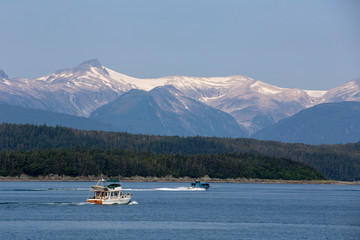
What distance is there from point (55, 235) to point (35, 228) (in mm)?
9070

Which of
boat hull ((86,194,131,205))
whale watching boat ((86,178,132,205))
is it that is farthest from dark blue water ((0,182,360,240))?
whale watching boat ((86,178,132,205))

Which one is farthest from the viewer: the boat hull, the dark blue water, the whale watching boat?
the boat hull

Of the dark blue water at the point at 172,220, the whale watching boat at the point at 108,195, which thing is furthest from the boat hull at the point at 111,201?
the dark blue water at the point at 172,220

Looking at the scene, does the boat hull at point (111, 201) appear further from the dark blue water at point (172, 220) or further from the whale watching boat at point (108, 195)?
the dark blue water at point (172, 220)

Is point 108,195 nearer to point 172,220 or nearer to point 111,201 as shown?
point 111,201

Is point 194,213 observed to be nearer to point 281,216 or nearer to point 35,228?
point 281,216

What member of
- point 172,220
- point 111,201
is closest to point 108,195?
point 111,201

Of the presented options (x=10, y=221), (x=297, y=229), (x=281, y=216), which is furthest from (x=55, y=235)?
(x=281, y=216)

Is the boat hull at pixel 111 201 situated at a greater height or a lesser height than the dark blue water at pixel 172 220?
greater

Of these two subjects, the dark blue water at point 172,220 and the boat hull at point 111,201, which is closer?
the dark blue water at point 172,220

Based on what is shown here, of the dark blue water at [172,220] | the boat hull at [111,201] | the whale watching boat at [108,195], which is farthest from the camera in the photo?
the boat hull at [111,201]

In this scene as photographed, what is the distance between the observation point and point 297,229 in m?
133

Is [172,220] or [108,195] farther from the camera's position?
[108,195]

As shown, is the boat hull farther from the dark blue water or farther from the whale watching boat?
the dark blue water
